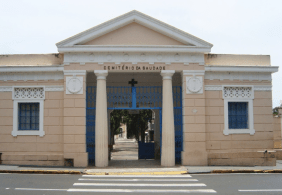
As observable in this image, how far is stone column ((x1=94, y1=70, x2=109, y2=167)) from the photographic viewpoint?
14758 mm

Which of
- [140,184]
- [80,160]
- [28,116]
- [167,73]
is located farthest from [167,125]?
[28,116]

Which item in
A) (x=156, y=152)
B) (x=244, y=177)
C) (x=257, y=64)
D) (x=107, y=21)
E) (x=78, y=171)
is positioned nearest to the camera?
(x=244, y=177)

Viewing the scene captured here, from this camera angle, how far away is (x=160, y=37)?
1512 centimetres

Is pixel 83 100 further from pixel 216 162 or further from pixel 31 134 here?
pixel 216 162

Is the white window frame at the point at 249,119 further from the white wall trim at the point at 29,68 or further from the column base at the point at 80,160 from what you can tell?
the white wall trim at the point at 29,68

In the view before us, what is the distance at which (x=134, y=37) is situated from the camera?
49.5ft

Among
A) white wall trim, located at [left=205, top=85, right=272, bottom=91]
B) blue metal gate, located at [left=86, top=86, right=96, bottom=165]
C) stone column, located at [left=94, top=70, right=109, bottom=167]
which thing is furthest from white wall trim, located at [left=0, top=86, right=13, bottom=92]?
white wall trim, located at [left=205, top=85, right=272, bottom=91]

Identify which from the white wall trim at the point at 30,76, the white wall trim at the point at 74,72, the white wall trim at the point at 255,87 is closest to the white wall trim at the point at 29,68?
the white wall trim at the point at 30,76

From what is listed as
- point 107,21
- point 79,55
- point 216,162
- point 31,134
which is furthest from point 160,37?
point 31,134

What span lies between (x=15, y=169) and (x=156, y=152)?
322 inches

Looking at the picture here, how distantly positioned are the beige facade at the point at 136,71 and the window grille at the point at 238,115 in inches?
11.6

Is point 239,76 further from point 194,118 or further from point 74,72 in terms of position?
point 74,72

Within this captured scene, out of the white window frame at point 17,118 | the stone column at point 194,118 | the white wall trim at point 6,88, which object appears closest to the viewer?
the stone column at point 194,118

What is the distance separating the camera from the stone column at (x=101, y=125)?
48.4 ft
